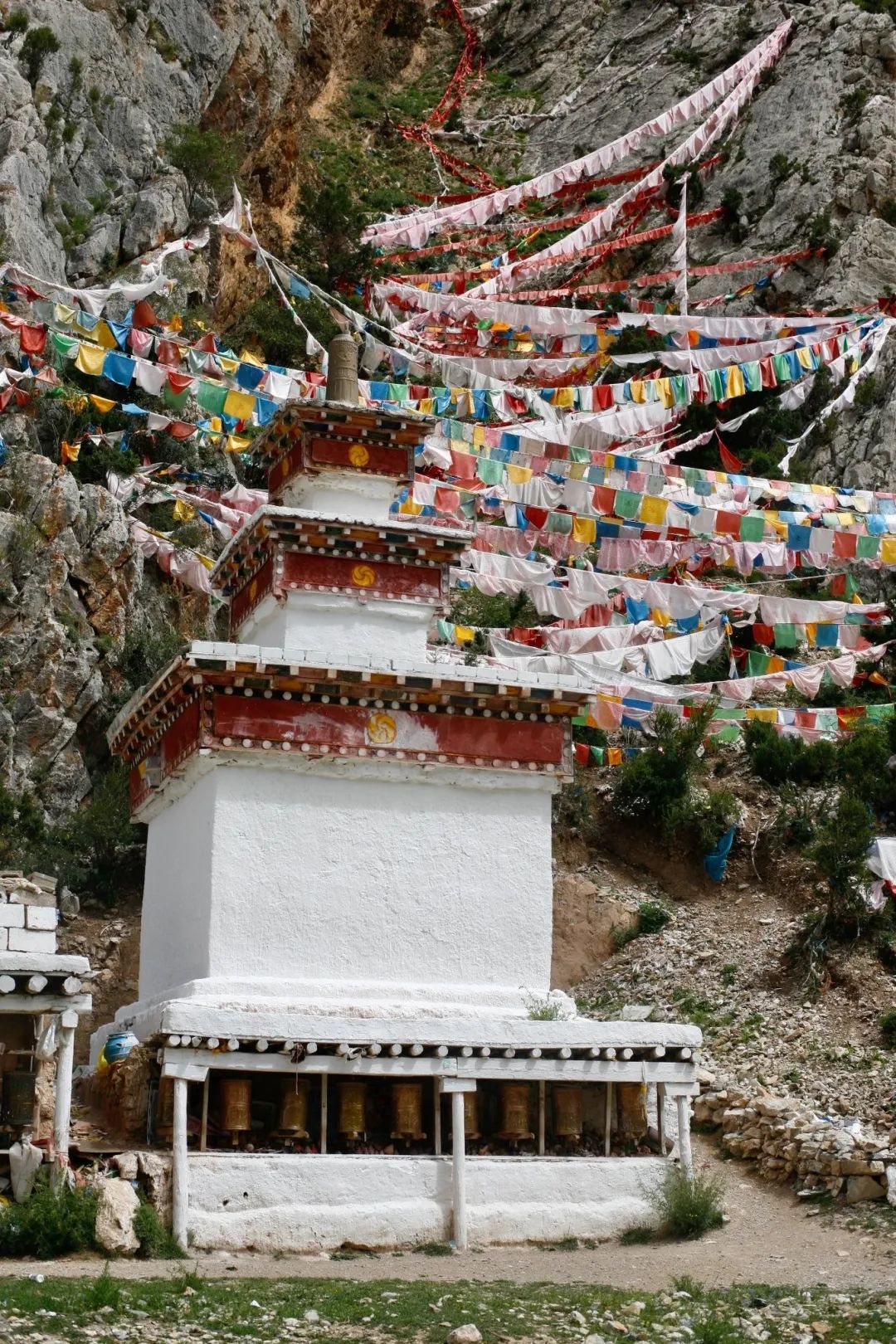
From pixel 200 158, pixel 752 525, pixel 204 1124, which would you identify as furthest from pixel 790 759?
pixel 200 158

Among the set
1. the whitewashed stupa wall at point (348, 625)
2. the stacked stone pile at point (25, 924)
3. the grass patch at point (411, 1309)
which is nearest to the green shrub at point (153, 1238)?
the grass patch at point (411, 1309)

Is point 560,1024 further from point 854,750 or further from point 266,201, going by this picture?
point 266,201

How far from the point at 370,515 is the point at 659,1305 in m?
8.98

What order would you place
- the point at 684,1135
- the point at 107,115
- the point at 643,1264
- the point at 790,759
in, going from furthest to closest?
the point at 107,115 < the point at 790,759 < the point at 684,1135 < the point at 643,1264

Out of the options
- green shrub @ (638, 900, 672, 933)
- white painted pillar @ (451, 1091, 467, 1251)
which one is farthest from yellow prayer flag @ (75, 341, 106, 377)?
white painted pillar @ (451, 1091, 467, 1251)

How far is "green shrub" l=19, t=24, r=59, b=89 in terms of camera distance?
33.2 m

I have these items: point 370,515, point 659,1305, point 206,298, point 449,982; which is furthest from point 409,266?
point 659,1305

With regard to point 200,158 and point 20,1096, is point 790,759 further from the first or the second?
point 200,158

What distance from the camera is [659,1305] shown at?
452 inches

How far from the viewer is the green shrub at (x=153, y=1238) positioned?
41.5 feet

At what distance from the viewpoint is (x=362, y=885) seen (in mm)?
15367

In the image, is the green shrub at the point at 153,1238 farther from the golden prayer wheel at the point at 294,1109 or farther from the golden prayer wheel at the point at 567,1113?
the golden prayer wheel at the point at 567,1113

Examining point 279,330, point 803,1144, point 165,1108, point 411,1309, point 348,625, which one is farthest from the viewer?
point 279,330

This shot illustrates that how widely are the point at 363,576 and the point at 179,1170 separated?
251 inches
